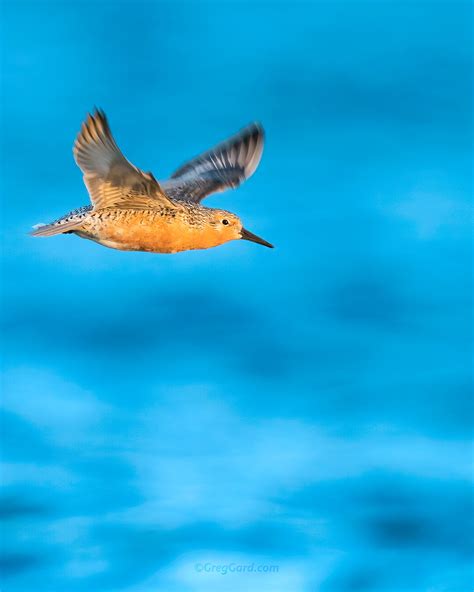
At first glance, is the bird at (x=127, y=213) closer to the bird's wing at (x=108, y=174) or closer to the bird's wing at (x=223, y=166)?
the bird's wing at (x=108, y=174)

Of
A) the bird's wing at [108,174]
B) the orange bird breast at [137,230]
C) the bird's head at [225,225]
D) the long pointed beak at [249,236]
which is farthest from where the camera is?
the long pointed beak at [249,236]

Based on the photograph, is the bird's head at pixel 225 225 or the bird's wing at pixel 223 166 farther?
the bird's wing at pixel 223 166

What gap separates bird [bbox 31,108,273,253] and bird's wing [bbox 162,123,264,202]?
1016 mm

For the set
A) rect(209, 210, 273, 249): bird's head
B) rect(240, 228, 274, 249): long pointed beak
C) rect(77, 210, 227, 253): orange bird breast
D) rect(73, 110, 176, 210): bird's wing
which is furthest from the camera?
rect(240, 228, 274, 249): long pointed beak

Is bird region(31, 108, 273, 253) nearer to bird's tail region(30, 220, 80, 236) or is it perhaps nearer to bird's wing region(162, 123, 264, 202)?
bird's tail region(30, 220, 80, 236)

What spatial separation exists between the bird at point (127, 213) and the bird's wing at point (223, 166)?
3.33 ft

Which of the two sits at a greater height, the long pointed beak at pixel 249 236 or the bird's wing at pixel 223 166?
the bird's wing at pixel 223 166

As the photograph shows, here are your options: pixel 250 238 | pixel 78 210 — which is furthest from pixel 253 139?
pixel 78 210

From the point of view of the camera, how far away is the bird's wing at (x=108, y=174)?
11.2 m

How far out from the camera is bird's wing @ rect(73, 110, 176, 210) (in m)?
11.2

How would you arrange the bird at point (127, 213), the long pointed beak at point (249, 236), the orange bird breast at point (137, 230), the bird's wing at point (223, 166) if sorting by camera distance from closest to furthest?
the bird at point (127, 213), the orange bird breast at point (137, 230), the long pointed beak at point (249, 236), the bird's wing at point (223, 166)

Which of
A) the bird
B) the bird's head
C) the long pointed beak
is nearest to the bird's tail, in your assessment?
the bird

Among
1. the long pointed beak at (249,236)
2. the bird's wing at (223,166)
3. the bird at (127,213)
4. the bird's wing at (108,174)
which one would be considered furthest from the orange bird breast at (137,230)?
the bird's wing at (223,166)

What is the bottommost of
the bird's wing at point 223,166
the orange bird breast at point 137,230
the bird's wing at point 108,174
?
the orange bird breast at point 137,230
